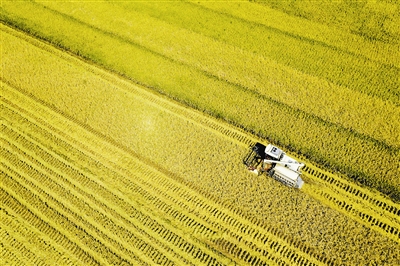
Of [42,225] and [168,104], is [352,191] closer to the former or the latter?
[168,104]

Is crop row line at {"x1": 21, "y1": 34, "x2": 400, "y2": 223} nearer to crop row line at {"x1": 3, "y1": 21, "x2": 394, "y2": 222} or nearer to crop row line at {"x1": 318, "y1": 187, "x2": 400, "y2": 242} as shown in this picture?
crop row line at {"x1": 3, "y1": 21, "x2": 394, "y2": 222}

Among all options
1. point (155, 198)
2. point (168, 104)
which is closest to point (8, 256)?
point (155, 198)

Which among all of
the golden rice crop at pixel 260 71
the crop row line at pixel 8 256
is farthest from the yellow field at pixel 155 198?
the golden rice crop at pixel 260 71

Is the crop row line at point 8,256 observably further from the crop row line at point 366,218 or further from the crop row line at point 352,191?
the crop row line at point 366,218

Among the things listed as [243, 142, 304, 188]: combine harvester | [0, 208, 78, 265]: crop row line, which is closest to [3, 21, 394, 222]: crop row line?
[243, 142, 304, 188]: combine harvester

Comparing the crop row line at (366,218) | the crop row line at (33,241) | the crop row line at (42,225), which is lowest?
the crop row line at (33,241)

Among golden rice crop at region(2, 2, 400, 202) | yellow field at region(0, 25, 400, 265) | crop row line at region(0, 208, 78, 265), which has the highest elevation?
golden rice crop at region(2, 2, 400, 202)
